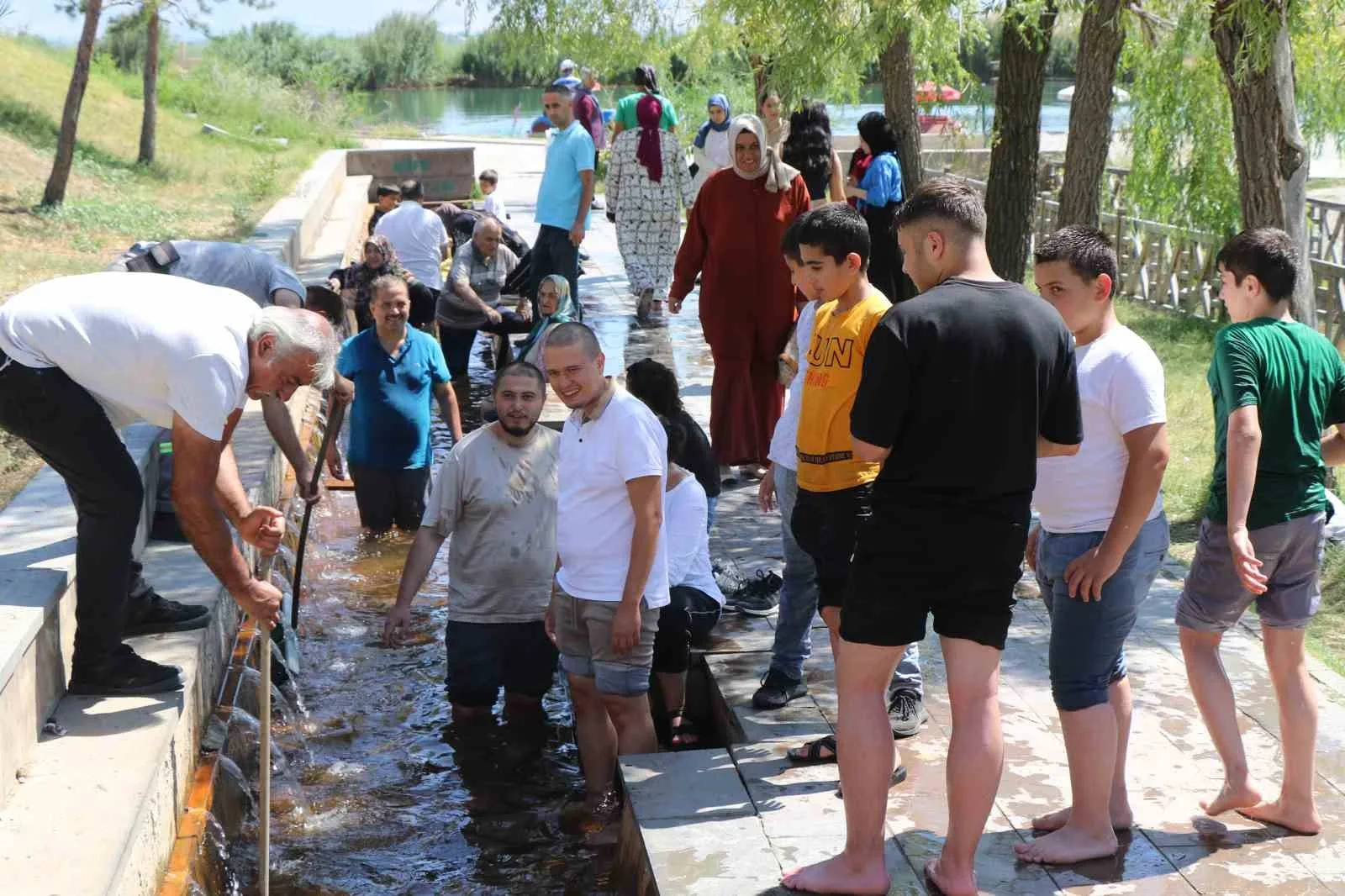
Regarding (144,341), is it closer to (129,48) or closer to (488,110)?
(129,48)

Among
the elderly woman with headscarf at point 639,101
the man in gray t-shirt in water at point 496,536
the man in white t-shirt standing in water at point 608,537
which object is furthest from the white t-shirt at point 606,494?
the elderly woman with headscarf at point 639,101

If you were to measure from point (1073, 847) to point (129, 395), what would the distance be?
3.10 meters

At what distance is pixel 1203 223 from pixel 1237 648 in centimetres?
986

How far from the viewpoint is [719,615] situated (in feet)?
19.9

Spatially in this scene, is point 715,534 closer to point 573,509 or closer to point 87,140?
point 573,509

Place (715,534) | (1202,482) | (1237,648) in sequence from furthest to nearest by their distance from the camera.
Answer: (1202,482)
(715,534)
(1237,648)

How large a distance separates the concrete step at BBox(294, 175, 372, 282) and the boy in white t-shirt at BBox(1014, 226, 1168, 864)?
986 cm

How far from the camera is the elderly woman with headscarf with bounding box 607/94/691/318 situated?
41.2 feet

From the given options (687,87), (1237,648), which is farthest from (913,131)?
(687,87)

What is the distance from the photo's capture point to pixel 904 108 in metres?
12.2

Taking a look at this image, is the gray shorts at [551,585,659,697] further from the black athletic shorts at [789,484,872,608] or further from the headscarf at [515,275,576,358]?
the headscarf at [515,275,576,358]

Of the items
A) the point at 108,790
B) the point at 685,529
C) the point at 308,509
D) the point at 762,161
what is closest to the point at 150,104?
the point at 762,161

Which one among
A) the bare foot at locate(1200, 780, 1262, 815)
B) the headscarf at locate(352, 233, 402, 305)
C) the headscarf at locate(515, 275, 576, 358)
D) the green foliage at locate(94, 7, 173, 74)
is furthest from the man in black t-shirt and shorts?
the green foliage at locate(94, 7, 173, 74)

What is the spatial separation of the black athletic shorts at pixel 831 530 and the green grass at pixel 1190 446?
2495mm
